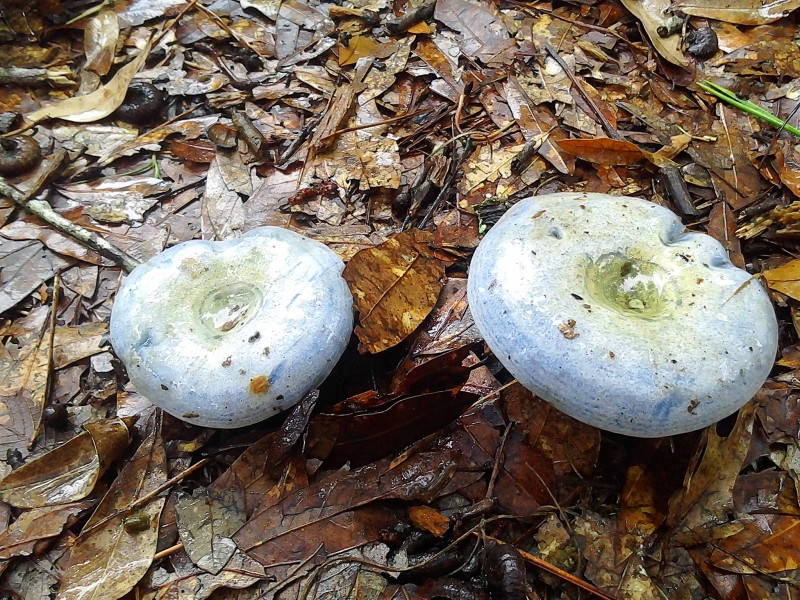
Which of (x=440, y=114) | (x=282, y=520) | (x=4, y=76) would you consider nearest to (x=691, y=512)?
(x=282, y=520)

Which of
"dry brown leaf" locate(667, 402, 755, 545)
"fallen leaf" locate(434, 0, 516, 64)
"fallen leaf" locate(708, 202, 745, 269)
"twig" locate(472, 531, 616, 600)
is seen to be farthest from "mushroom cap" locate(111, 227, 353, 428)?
"fallen leaf" locate(434, 0, 516, 64)

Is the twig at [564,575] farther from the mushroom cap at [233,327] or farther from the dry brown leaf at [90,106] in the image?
the dry brown leaf at [90,106]

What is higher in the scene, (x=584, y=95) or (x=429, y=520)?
(x=584, y=95)

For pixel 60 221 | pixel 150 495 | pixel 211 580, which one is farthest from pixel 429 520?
pixel 60 221

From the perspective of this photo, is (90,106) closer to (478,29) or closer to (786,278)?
(478,29)

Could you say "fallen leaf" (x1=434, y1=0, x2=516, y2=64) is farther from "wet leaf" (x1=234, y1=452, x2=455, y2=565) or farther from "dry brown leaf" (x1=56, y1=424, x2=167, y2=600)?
"dry brown leaf" (x1=56, y1=424, x2=167, y2=600)
